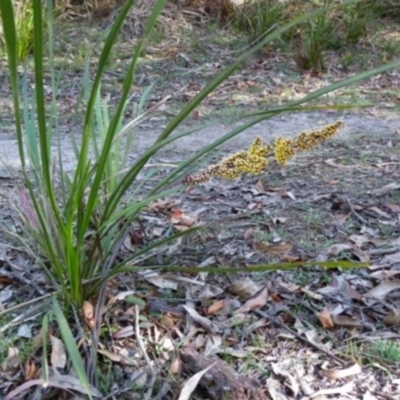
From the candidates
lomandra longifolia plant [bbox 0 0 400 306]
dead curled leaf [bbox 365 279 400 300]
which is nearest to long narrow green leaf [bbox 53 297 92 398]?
lomandra longifolia plant [bbox 0 0 400 306]

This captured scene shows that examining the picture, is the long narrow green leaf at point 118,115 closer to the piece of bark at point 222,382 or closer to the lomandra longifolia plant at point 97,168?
the lomandra longifolia plant at point 97,168

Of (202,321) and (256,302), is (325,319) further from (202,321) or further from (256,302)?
(202,321)

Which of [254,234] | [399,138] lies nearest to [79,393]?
[254,234]

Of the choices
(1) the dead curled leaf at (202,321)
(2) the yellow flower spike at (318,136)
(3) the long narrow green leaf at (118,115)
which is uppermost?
(3) the long narrow green leaf at (118,115)

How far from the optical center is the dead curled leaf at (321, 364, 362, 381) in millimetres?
1524

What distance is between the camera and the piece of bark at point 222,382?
1408 mm

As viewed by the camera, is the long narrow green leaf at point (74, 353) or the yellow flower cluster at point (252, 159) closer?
the long narrow green leaf at point (74, 353)

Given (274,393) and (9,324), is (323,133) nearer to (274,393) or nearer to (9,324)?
(274,393)

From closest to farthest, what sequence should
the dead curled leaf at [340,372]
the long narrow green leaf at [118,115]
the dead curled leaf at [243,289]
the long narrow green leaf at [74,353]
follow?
the long narrow green leaf at [74,353] → the long narrow green leaf at [118,115] → the dead curled leaf at [340,372] → the dead curled leaf at [243,289]

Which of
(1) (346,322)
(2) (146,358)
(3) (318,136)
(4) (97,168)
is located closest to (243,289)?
(1) (346,322)

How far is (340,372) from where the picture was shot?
1.53 m

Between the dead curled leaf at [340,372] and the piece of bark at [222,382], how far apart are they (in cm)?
19

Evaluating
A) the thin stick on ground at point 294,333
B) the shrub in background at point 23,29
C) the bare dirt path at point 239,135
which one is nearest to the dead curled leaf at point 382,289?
the thin stick on ground at point 294,333

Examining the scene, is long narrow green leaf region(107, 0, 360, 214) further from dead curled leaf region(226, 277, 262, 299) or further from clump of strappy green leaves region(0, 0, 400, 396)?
dead curled leaf region(226, 277, 262, 299)
